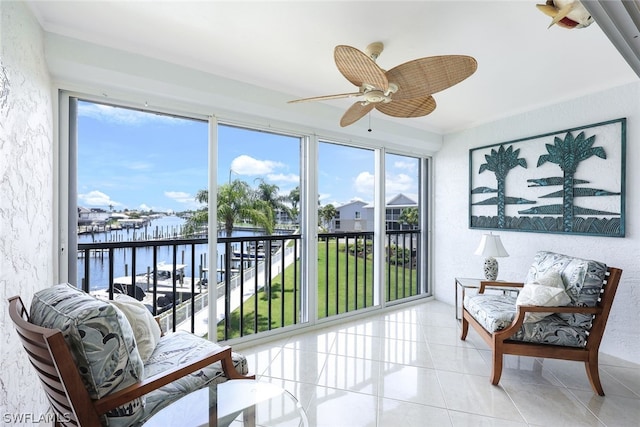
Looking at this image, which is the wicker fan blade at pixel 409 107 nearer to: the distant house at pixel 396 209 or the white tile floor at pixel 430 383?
the distant house at pixel 396 209

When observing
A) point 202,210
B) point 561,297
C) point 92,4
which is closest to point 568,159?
point 561,297

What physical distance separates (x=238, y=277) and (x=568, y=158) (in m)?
3.36

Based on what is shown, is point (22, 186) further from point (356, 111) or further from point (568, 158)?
point (568, 158)

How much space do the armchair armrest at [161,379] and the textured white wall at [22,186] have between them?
60cm

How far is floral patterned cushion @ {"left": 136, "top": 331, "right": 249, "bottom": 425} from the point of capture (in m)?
1.28

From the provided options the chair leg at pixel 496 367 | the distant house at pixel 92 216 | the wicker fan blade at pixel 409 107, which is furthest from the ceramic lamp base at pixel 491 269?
the distant house at pixel 92 216

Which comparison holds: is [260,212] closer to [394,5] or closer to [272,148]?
[272,148]

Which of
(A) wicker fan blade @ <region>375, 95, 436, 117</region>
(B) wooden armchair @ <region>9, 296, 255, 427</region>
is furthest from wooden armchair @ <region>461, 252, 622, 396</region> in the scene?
(B) wooden armchair @ <region>9, 296, 255, 427</region>

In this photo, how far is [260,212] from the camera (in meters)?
2.88

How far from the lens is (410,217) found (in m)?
4.06

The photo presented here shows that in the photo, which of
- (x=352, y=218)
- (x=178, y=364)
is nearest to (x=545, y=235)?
(x=352, y=218)

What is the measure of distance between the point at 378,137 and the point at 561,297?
7.57 feet

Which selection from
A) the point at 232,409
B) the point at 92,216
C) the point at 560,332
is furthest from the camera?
the point at 92,216

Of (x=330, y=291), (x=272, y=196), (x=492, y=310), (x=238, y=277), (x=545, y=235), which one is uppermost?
(x=272, y=196)
